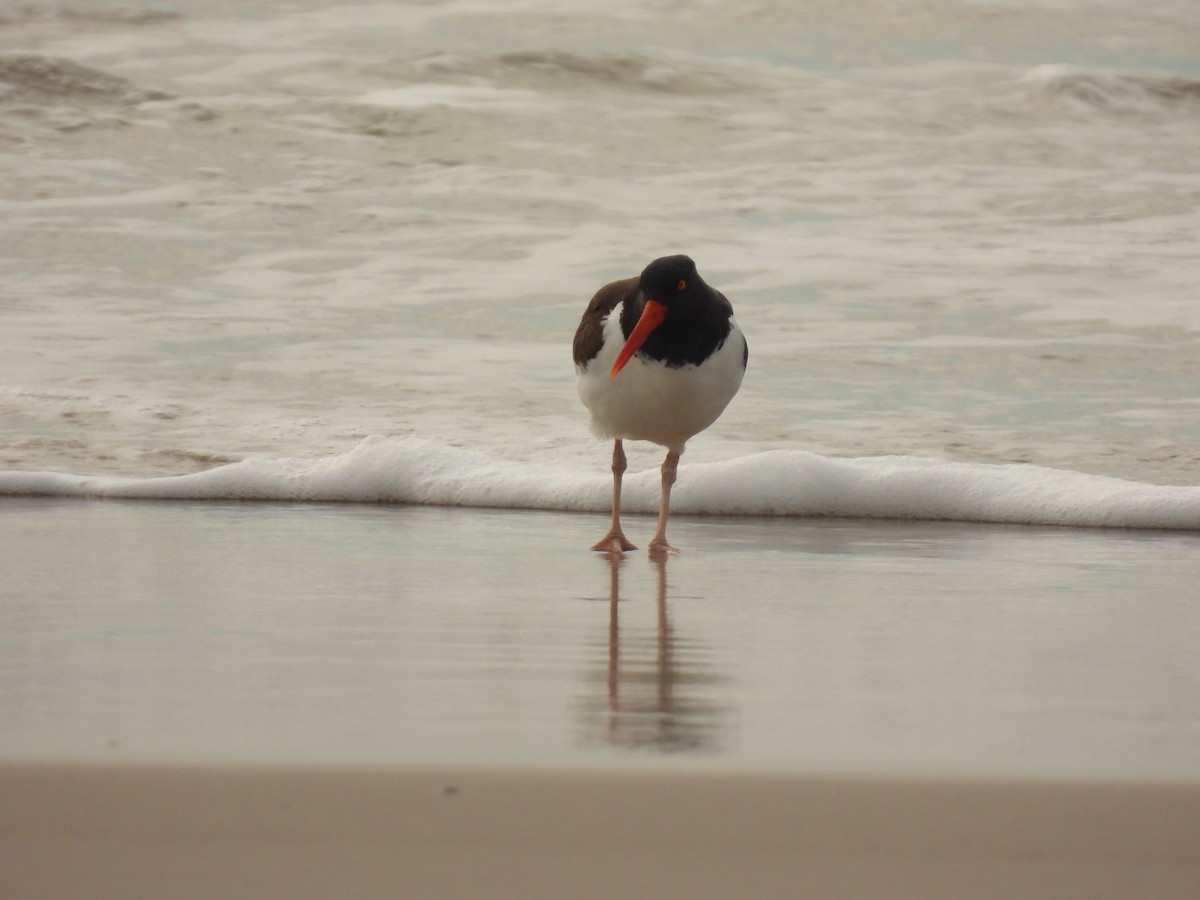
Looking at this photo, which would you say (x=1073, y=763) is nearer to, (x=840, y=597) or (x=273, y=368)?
(x=840, y=597)

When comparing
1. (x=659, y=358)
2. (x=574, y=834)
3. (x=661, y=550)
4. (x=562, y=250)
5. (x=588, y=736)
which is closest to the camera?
(x=574, y=834)

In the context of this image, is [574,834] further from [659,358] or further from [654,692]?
[659,358]

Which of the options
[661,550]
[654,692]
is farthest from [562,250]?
[654,692]

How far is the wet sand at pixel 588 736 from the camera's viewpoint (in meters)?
1.58

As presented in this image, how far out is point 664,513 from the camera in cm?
516

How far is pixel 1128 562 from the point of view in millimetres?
4469

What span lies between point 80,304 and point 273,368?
8.72 feet

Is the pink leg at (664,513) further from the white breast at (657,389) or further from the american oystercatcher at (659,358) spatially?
the white breast at (657,389)

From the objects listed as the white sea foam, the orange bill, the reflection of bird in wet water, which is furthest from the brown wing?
the reflection of bird in wet water

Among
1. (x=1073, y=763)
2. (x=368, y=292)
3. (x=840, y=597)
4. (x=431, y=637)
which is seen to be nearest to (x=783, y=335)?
(x=368, y=292)

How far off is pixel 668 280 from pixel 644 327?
0.60 feet

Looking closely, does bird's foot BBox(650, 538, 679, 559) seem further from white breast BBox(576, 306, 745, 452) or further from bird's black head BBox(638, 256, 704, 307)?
bird's black head BBox(638, 256, 704, 307)

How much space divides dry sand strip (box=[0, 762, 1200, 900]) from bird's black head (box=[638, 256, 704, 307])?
10.5 feet

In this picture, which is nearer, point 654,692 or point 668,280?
point 654,692
